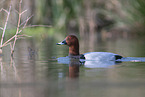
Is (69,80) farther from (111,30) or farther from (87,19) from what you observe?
(111,30)

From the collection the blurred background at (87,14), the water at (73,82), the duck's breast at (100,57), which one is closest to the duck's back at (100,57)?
the duck's breast at (100,57)

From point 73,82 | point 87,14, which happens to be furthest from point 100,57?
point 87,14

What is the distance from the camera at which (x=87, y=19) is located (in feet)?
67.4

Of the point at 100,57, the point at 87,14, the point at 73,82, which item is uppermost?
the point at 87,14

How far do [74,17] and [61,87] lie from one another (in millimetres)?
18532

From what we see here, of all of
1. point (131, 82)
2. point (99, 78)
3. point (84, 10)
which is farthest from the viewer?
point (84, 10)

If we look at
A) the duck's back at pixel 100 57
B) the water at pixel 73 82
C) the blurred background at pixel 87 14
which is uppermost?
the blurred background at pixel 87 14

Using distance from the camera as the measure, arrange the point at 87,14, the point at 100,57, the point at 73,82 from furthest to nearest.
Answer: the point at 87,14 → the point at 100,57 → the point at 73,82

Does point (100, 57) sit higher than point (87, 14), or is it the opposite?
point (87, 14)

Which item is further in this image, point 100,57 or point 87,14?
point 87,14

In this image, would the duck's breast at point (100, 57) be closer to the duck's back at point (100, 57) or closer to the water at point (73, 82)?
the duck's back at point (100, 57)

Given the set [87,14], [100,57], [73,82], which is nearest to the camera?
[73,82]

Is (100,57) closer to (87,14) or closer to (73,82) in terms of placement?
(73,82)

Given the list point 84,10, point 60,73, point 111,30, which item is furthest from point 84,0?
point 60,73
